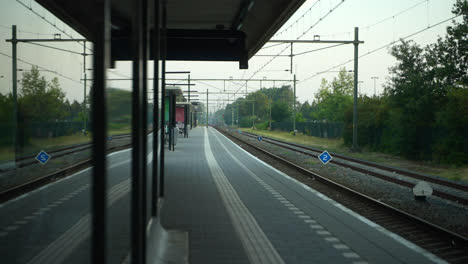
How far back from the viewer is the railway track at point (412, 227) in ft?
20.3

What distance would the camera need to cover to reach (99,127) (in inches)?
64.9

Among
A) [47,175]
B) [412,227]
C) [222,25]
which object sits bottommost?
[412,227]

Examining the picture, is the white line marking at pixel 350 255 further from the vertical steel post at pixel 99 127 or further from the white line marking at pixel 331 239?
the vertical steel post at pixel 99 127

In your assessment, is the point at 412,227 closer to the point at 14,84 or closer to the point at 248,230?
the point at 248,230

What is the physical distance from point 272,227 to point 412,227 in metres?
2.52

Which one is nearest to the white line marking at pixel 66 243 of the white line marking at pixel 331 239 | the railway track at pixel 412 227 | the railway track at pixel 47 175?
the railway track at pixel 47 175

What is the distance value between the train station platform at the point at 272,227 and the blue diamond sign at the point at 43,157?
3605mm

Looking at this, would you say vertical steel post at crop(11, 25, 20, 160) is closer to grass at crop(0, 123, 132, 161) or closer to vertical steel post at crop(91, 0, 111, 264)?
grass at crop(0, 123, 132, 161)

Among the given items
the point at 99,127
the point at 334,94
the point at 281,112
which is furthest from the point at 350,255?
the point at 281,112

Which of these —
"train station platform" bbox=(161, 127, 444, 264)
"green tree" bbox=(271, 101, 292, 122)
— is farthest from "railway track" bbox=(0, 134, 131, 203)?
"green tree" bbox=(271, 101, 292, 122)

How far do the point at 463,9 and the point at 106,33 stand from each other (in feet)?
79.6

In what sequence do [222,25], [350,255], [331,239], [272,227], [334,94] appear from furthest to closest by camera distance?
[334,94] < [222,25] < [272,227] < [331,239] < [350,255]

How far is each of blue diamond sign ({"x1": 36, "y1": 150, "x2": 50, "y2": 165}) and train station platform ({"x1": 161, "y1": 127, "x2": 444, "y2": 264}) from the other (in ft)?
11.8

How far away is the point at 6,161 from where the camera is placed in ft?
5.14
